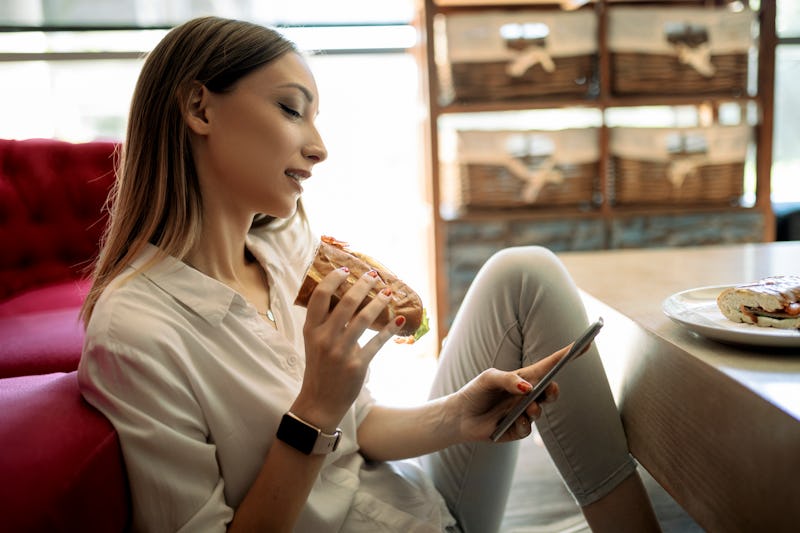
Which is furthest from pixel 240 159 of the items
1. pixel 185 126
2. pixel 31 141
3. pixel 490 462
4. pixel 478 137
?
pixel 478 137

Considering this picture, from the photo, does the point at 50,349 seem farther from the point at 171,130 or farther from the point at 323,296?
the point at 323,296

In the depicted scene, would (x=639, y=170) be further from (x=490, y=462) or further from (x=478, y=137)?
(x=490, y=462)

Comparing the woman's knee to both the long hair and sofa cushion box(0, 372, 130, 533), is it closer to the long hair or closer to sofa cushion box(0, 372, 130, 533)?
the long hair

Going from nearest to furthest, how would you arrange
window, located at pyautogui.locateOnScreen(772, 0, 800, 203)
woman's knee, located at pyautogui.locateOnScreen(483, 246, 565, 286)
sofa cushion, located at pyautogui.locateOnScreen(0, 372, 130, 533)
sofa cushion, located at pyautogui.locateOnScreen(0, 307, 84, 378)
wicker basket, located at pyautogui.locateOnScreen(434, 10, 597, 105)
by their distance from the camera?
1. sofa cushion, located at pyautogui.locateOnScreen(0, 372, 130, 533)
2. woman's knee, located at pyautogui.locateOnScreen(483, 246, 565, 286)
3. sofa cushion, located at pyautogui.locateOnScreen(0, 307, 84, 378)
4. wicker basket, located at pyautogui.locateOnScreen(434, 10, 597, 105)
5. window, located at pyautogui.locateOnScreen(772, 0, 800, 203)

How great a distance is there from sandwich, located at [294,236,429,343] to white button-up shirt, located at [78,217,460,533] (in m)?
0.12

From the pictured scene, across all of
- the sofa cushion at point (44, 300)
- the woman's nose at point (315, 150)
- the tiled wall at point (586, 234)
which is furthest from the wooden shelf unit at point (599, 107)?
the woman's nose at point (315, 150)

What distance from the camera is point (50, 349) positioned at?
1354mm

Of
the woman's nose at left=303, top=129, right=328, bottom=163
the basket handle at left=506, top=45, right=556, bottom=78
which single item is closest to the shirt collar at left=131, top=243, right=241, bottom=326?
the woman's nose at left=303, top=129, right=328, bottom=163

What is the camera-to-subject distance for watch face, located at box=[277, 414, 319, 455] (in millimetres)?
793

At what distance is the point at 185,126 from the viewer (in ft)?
3.19

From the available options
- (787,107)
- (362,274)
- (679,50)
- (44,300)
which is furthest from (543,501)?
(787,107)

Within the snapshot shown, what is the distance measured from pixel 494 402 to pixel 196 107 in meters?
0.61

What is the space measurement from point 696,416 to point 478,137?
1834 mm

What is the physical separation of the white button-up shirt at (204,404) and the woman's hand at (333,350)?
4.1 inches
